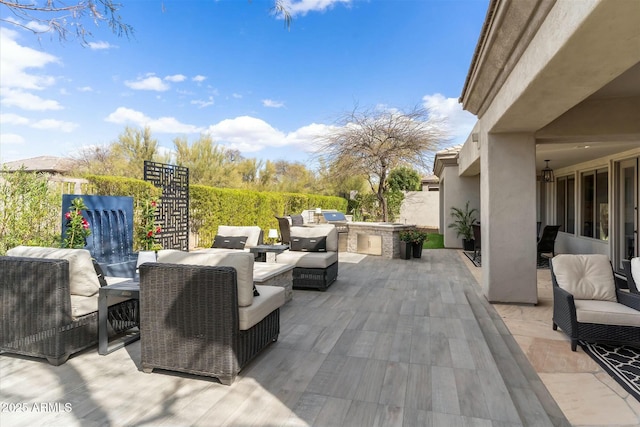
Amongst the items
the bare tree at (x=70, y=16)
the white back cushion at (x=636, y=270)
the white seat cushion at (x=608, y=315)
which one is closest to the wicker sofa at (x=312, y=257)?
the white seat cushion at (x=608, y=315)

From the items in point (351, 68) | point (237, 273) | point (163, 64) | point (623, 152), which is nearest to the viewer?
point (237, 273)

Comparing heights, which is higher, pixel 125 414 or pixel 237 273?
pixel 237 273

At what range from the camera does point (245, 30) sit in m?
10.3

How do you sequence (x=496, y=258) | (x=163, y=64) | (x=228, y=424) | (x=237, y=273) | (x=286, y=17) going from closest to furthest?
(x=228, y=424)
(x=237, y=273)
(x=286, y=17)
(x=496, y=258)
(x=163, y=64)

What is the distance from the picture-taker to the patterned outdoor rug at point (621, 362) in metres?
2.85

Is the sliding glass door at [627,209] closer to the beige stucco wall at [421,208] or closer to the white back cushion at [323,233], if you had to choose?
Answer: the white back cushion at [323,233]

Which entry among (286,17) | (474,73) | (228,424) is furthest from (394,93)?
(228,424)

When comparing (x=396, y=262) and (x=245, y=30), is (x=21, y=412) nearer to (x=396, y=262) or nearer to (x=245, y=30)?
(x=396, y=262)

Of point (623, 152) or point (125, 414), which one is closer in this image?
point (125, 414)

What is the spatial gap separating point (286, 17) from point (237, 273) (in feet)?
8.00

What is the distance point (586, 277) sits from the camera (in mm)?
4027

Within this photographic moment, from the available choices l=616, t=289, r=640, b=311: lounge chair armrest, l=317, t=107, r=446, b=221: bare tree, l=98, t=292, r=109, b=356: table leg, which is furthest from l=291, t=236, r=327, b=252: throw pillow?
l=317, t=107, r=446, b=221: bare tree

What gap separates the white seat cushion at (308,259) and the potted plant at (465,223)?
21.6ft

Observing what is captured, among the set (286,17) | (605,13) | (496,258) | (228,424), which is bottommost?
(228,424)
